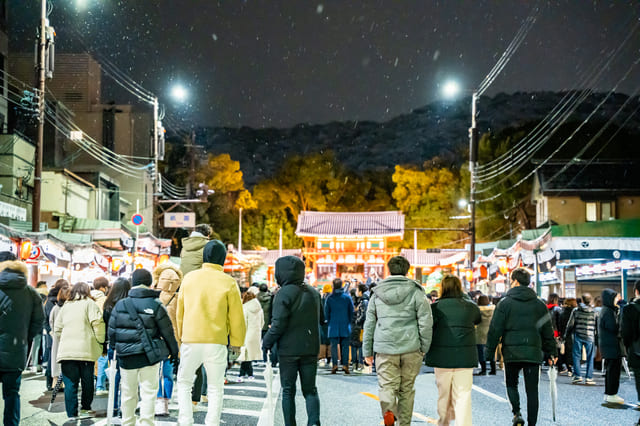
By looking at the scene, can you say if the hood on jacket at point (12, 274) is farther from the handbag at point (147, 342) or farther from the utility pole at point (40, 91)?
the utility pole at point (40, 91)

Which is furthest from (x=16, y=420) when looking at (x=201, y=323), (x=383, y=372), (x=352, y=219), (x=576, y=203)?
(x=352, y=219)

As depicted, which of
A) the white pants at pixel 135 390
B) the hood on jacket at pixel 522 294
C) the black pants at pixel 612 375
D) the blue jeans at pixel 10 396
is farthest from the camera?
the black pants at pixel 612 375

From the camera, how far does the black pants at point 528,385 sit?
738cm

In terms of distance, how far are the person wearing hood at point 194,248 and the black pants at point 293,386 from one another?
7.84 feet

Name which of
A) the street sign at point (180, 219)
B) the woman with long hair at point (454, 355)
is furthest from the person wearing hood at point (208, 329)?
the street sign at point (180, 219)

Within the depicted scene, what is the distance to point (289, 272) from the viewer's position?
710 cm

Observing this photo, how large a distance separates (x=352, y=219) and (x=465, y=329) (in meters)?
50.8

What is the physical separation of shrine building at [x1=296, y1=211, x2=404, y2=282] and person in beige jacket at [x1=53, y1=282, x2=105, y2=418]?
4700cm

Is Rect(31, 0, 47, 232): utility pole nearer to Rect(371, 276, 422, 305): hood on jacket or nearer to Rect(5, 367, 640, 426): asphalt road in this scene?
Rect(5, 367, 640, 426): asphalt road

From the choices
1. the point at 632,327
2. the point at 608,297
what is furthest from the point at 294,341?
the point at 608,297

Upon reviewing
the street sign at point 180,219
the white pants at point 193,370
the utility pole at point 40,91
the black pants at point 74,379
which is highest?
the utility pole at point 40,91

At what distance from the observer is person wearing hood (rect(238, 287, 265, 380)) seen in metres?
12.7

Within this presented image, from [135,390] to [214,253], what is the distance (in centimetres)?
161

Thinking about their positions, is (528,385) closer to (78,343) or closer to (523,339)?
(523,339)
